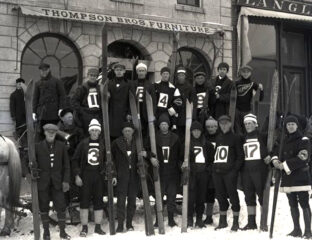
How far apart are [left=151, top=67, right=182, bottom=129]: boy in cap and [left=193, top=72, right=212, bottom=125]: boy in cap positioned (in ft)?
1.49

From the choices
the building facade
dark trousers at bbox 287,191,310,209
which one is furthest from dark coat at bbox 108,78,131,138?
the building facade

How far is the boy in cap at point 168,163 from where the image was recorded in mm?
7957

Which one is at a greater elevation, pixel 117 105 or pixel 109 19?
pixel 109 19

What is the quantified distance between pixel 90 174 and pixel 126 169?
0.63m

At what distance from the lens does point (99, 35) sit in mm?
12500

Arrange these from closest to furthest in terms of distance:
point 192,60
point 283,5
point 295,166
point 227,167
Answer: point 295,166 < point 227,167 < point 192,60 < point 283,5

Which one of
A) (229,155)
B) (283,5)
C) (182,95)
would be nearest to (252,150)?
(229,155)

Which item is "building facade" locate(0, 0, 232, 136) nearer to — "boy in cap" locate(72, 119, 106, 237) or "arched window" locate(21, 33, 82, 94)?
"arched window" locate(21, 33, 82, 94)

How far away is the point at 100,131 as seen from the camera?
25.2 ft

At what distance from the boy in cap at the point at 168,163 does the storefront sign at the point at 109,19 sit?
16.3 feet

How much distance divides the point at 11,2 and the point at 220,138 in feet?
21.2

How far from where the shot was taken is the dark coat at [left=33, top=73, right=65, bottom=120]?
9125mm

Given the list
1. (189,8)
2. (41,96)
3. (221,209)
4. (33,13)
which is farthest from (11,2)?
(221,209)

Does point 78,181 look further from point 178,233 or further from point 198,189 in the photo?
point 198,189
